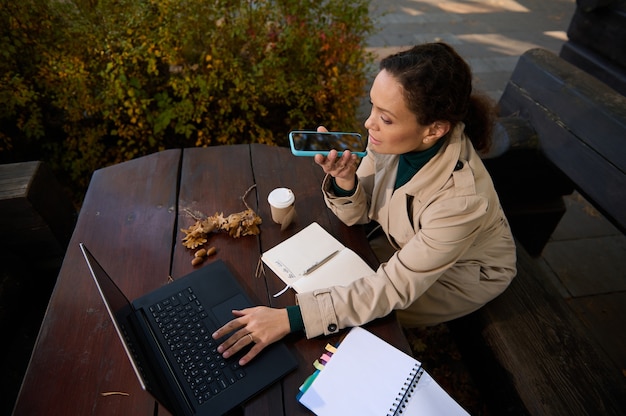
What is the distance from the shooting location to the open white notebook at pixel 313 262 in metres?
1.52

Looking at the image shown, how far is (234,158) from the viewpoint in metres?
2.10

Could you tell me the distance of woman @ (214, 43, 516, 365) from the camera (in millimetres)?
1350

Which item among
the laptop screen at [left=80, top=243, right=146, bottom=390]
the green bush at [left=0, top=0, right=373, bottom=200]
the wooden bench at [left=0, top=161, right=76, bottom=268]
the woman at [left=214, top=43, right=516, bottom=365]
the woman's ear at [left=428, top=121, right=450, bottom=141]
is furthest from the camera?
the green bush at [left=0, top=0, right=373, bottom=200]

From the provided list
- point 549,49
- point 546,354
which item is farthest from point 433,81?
point 549,49

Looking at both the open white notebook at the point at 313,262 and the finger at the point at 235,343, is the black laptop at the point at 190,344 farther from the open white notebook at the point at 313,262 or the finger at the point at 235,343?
the open white notebook at the point at 313,262

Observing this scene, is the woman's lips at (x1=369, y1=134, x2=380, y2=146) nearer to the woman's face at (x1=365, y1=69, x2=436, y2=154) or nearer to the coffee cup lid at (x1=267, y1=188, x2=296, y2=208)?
the woman's face at (x1=365, y1=69, x2=436, y2=154)

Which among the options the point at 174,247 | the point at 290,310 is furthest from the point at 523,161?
the point at 174,247

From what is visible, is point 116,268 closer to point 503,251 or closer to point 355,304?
point 355,304

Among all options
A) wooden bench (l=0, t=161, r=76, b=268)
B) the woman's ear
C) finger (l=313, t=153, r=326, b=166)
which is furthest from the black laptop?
wooden bench (l=0, t=161, r=76, b=268)

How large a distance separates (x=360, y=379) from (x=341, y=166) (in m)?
0.86

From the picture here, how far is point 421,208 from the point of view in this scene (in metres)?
1.60

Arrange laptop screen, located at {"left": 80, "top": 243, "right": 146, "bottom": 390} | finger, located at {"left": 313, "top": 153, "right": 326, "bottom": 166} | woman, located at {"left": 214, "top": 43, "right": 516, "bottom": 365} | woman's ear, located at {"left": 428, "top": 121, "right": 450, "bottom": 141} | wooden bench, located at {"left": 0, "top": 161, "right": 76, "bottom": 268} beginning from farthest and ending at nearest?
1. wooden bench, located at {"left": 0, "top": 161, "right": 76, "bottom": 268}
2. finger, located at {"left": 313, "top": 153, "right": 326, "bottom": 166}
3. woman's ear, located at {"left": 428, "top": 121, "right": 450, "bottom": 141}
4. woman, located at {"left": 214, "top": 43, "right": 516, "bottom": 365}
5. laptop screen, located at {"left": 80, "top": 243, "right": 146, "bottom": 390}

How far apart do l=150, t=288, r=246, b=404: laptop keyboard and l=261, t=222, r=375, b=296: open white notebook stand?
0.31 metres

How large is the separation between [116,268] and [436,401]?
50.1 inches
